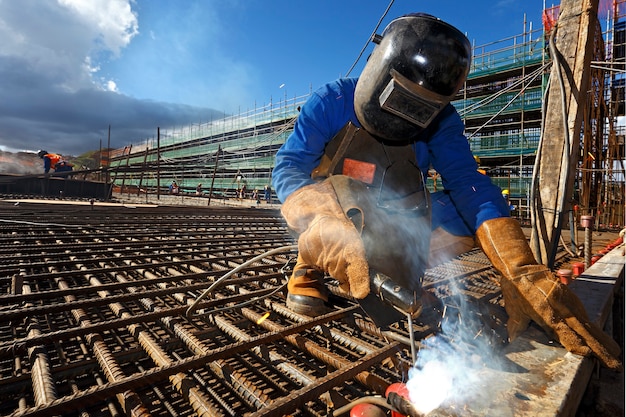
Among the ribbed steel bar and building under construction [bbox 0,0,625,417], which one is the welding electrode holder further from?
the ribbed steel bar

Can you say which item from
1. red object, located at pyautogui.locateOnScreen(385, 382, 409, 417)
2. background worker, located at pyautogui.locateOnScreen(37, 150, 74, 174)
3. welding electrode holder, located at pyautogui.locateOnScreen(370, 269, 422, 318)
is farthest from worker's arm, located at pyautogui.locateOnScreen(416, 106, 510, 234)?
background worker, located at pyautogui.locateOnScreen(37, 150, 74, 174)

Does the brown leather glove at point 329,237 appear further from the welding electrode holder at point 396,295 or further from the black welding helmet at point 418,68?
the black welding helmet at point 418,68

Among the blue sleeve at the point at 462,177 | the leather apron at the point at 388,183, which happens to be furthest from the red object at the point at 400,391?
the blue sleeve at the point at 462,177

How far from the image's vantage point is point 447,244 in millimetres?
2277

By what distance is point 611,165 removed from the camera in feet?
56.2

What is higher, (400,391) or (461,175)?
(461,175)

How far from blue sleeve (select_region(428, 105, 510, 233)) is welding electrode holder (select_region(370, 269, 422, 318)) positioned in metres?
0.92

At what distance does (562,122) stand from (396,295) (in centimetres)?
293

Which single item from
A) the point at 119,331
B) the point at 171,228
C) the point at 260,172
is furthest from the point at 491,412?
the point at 260,172

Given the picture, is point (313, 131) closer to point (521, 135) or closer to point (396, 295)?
point (396, 295)

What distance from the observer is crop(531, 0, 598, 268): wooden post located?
2911mm

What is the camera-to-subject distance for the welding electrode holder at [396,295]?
3.92ft

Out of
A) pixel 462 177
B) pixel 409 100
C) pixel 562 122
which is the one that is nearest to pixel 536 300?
pixel 462 177

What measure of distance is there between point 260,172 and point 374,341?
34.4 meters
